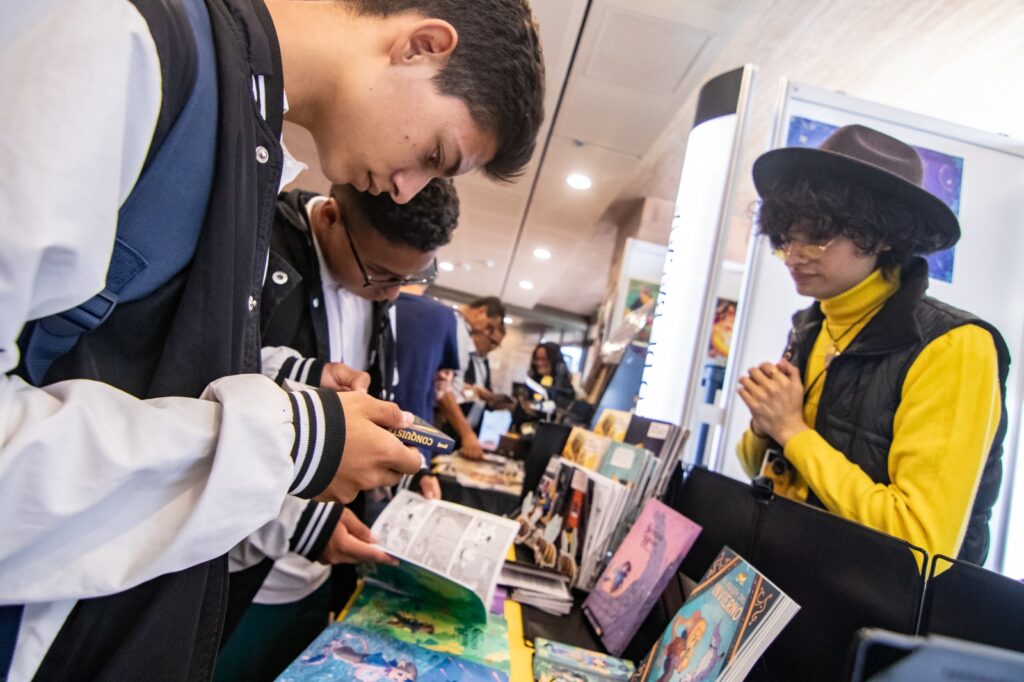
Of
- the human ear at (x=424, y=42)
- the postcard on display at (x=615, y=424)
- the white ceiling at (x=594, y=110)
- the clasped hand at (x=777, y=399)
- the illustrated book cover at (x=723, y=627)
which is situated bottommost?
the illustrated book cover at (x=723, y=627)

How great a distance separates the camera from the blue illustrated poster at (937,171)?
59.6 inches

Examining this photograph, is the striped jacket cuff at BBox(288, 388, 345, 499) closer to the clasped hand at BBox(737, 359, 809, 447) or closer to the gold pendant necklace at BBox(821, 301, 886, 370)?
the clasped hand at BBox(737, 359, 809, 447)

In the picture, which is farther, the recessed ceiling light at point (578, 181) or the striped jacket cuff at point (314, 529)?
the recessed ceiling light at point (578, 181)

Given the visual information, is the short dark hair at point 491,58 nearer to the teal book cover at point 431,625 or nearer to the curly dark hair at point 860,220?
the curly dark hair at point 860,220

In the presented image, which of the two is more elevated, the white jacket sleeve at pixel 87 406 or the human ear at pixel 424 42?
the human ear at pixel 424 42

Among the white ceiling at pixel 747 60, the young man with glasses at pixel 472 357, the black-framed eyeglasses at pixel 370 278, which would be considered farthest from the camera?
the young man with glasses at pixel 472 357

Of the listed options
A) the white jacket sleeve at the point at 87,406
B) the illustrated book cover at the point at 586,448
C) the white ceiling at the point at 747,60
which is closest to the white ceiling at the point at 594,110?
the white ceiling at the point at 747,60

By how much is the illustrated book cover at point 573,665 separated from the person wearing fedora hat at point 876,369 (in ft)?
1.54

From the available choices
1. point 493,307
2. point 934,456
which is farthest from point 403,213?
point 493,307

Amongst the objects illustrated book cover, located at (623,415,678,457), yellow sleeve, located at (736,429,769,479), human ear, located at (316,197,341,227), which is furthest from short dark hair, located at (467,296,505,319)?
yellow sleeve, located at (736,429,769,479)

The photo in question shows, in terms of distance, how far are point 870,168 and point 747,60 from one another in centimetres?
256

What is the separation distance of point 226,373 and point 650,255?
425cm

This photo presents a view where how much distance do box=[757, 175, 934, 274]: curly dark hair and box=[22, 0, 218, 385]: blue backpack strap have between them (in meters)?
1.15

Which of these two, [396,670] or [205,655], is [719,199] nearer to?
[396,670]
